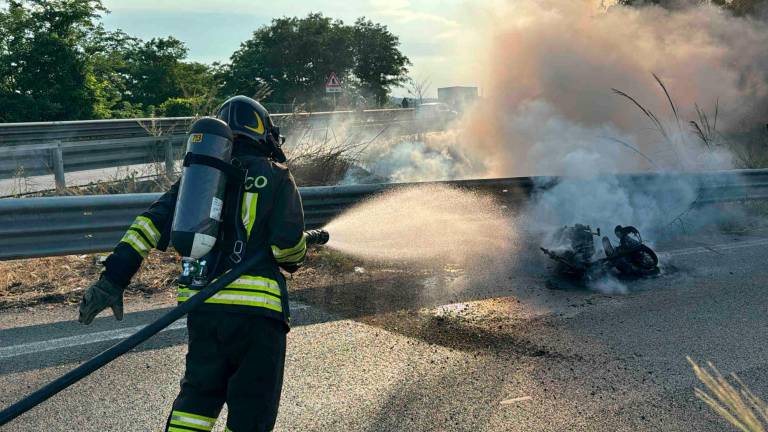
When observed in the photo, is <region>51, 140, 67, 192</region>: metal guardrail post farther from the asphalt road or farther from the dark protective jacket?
the dark protective jacket

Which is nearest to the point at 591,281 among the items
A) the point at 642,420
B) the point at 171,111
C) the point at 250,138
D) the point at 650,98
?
the point at 642,420

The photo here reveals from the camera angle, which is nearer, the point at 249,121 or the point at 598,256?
the point at 249,121

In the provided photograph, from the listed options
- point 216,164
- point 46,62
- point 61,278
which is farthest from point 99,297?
point 46,62

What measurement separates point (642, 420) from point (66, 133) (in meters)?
14.5

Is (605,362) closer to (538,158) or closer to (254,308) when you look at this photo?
(254,308)

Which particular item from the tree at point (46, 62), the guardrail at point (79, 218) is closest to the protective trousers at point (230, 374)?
the guardrail at point (79, 218)

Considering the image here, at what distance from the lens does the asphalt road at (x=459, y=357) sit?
143 inches

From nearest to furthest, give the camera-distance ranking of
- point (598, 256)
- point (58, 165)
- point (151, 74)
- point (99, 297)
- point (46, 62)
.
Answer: point (99, 297), point (598, 256), point (58, 165), point (46, 62), point (151, 74)

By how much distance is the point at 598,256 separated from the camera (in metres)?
6.42

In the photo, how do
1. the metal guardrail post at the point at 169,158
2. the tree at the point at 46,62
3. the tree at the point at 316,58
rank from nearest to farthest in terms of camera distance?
the metal guardrail post at the point at 169,158, the tree at the point at 46,62, the tree at the point at 316,58

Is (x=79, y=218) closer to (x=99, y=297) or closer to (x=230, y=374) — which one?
(x=99, y=297)

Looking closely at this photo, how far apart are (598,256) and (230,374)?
174 inches

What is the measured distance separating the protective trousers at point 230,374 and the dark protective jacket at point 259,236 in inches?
5.0

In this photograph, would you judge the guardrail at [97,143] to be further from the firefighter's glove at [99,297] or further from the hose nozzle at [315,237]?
the firefighter's glove at [99,297]
